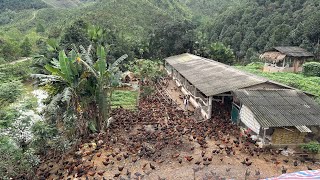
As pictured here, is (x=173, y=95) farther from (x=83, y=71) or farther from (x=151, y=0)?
(x=151, y=0)

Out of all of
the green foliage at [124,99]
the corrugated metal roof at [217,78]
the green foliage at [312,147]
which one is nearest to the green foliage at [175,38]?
the corrugated metal roof at [217,78]

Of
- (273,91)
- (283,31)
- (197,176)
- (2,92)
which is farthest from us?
(283,31)

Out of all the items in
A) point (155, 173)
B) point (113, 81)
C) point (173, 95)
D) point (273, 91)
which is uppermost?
point (113, 81)

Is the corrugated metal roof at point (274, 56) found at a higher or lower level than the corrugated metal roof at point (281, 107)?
lower

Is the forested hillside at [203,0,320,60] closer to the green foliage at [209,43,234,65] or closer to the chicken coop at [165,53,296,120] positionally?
the green foliage at [209,43,234,65]

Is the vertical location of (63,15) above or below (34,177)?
above

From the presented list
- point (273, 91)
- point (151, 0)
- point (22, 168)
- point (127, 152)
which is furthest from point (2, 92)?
point (151, 0)

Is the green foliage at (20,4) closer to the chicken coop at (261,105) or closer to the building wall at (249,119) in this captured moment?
the chicken coop at (261,105)

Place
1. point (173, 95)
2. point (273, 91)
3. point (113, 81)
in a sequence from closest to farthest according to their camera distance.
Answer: point (113, 81) → point (273, 91) → point (173, 95)

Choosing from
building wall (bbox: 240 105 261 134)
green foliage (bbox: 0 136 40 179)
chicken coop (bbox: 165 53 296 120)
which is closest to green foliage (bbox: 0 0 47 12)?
chicken coop (bbox: 165 53 296 120)
